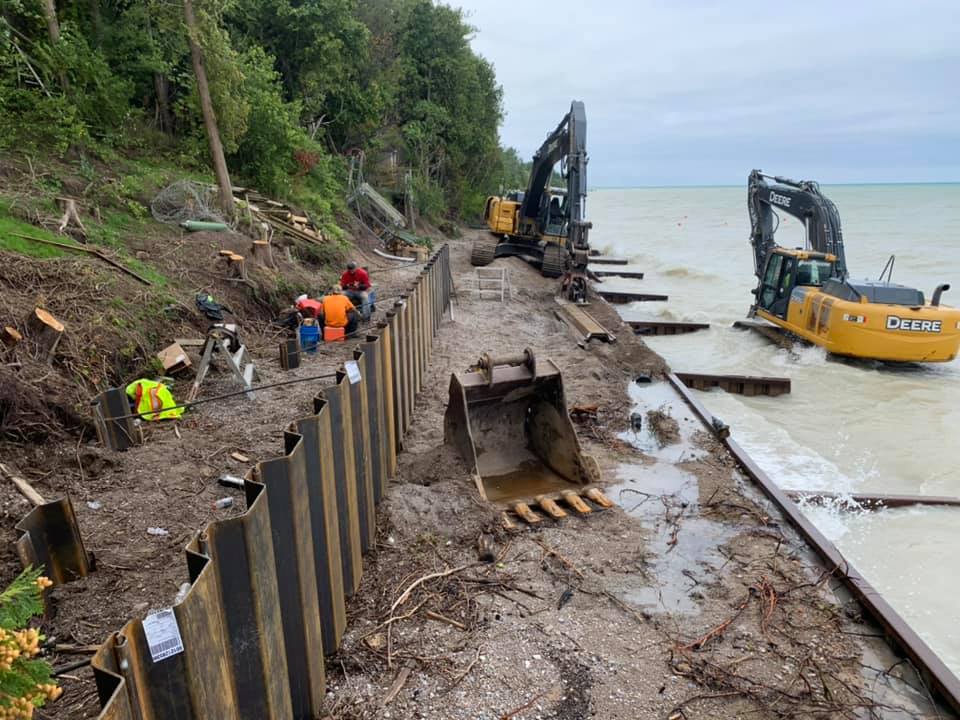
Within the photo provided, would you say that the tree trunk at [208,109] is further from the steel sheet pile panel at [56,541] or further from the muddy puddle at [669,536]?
the muddy puddle at [669,536]

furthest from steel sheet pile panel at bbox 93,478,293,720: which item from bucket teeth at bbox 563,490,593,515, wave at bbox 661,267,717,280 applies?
wave at bbox 661,267,717,280

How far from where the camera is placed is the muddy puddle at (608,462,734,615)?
429 cm

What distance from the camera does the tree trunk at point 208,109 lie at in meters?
11.8

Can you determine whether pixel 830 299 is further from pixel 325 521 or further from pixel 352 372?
pixel 325 521

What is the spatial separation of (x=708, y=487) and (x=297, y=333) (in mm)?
5902

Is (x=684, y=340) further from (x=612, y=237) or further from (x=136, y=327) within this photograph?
(x=612, y=237)

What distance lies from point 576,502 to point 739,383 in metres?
7.43

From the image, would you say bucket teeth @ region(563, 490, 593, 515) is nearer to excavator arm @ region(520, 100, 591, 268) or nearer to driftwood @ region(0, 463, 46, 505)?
driftwood @ region(0, 463, 46, 505)

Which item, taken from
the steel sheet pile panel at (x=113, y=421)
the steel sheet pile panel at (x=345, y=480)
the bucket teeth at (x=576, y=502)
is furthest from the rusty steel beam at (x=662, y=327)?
the steel sheet pile panel at (x=345, y=480)

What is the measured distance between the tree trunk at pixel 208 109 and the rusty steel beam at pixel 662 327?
10.4m

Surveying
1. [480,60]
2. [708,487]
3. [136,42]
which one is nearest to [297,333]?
[708,487]

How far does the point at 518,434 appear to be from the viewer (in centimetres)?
660

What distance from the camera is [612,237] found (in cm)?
6159

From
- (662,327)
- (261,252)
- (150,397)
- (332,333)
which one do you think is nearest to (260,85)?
(261,252)
